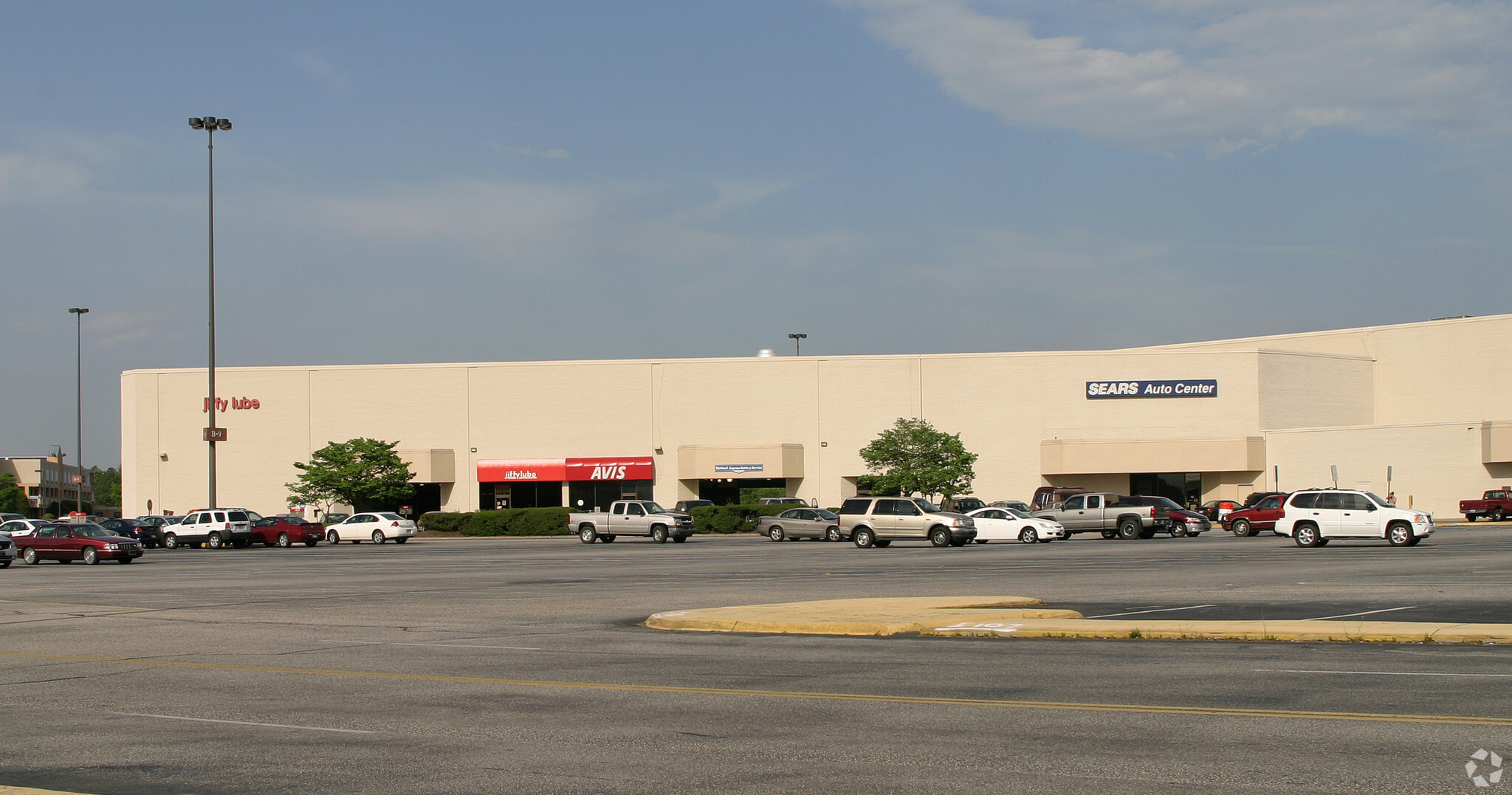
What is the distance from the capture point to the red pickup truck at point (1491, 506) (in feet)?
186

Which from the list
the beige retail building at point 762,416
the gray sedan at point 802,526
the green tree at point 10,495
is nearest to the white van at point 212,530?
the beige retail building at point 762,416

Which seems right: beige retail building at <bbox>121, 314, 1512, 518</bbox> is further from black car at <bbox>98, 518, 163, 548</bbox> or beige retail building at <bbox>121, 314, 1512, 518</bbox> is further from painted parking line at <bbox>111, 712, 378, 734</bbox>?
painted parking line at <bbox>111, 712, 378, 734</bbox>

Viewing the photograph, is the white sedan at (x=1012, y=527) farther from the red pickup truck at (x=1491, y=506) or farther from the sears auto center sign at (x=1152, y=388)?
the sears auto center sign at (x=1152, y=388)

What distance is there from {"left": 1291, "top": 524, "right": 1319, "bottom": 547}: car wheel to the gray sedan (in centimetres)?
1947

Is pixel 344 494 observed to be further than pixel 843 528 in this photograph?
Yes

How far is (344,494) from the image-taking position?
69.6 metres

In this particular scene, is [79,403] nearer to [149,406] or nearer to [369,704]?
[149,406]

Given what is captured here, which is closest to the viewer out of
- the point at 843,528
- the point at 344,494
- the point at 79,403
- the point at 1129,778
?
the point at 1129,778

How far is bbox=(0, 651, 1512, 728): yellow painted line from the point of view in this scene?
8961 millimetres

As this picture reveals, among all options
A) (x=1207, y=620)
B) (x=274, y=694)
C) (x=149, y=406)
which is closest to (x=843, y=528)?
(x=1207, y=620)

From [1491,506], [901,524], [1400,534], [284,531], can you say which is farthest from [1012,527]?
[284,531]

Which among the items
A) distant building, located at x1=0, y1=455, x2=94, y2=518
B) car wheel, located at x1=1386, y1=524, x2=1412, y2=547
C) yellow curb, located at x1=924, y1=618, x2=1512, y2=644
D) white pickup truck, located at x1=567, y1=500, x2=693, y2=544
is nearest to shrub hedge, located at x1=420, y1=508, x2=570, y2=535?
white pickup truck, located at x1=567, y1=500, x2=693, y2=544

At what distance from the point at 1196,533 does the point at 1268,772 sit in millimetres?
43257

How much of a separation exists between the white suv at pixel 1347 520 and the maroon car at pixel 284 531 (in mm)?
39970
